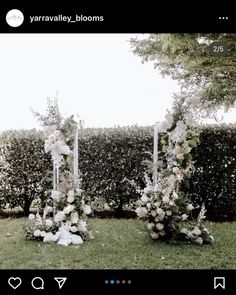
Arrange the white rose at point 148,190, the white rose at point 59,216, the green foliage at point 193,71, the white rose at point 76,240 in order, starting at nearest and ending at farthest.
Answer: the green foliage at point 193,71, the white rose at point 76,240, the white rose at point 59,216, the white rose at point 148,190

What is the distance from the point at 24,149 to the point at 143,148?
69.8 inches

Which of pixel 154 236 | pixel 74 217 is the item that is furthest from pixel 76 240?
pixel 154 236

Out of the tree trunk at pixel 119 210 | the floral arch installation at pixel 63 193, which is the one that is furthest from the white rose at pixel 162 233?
the tree trunk at pixel 119 210

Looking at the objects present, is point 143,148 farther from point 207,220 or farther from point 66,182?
point 66,182

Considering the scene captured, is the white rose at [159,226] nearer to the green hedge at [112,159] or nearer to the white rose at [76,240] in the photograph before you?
the white rose at [76,240]

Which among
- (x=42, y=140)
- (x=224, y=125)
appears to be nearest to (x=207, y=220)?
(x=224, y=125)

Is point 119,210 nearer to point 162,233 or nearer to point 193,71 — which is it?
point 162,233
